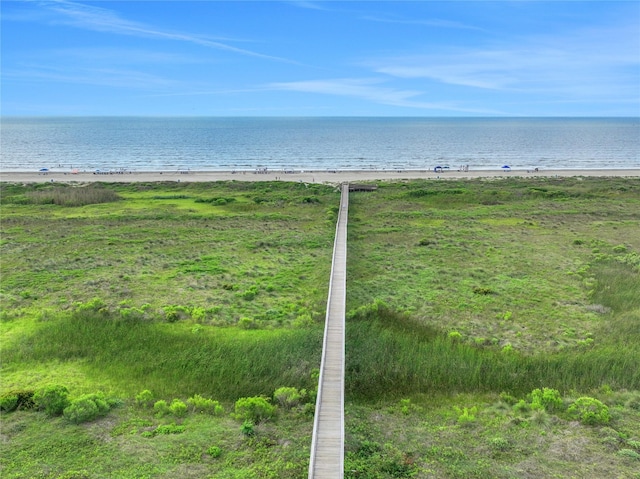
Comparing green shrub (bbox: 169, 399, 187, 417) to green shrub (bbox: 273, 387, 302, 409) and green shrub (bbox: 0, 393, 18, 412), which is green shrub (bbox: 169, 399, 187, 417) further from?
green shrub (bbox: 0, 393, 18, 412)

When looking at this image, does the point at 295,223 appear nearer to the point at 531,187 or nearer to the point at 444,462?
the point at 444,462

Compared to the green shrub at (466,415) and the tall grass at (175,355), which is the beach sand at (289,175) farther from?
the green shrub at (466,415)

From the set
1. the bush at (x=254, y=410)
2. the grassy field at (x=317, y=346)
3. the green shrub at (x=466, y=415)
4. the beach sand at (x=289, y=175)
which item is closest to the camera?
the grassy field at (x=317, y=346)

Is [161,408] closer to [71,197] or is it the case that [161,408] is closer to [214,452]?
[214,452]

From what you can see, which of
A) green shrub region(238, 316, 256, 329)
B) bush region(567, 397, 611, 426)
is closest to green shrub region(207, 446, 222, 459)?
green shrub region(238, 316, 256, 329)

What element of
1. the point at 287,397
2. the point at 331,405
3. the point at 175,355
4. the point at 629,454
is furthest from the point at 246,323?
the point at 629,454

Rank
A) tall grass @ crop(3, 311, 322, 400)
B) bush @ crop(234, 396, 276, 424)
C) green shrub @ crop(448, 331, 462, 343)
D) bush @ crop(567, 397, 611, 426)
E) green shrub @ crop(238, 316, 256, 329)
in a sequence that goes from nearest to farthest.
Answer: bush @ crop(567, 397, 611, 426)
bush @ crop(234, 396, 276, 424)
tall grass @ crop(3, 311, 322, 400)
green shrub @ crop(448, 331, 462, 343)
green shrub @ crop(238, 316, 256, 329)

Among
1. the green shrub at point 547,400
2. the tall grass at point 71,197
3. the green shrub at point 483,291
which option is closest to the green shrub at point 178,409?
the green shrub at point 547,400
